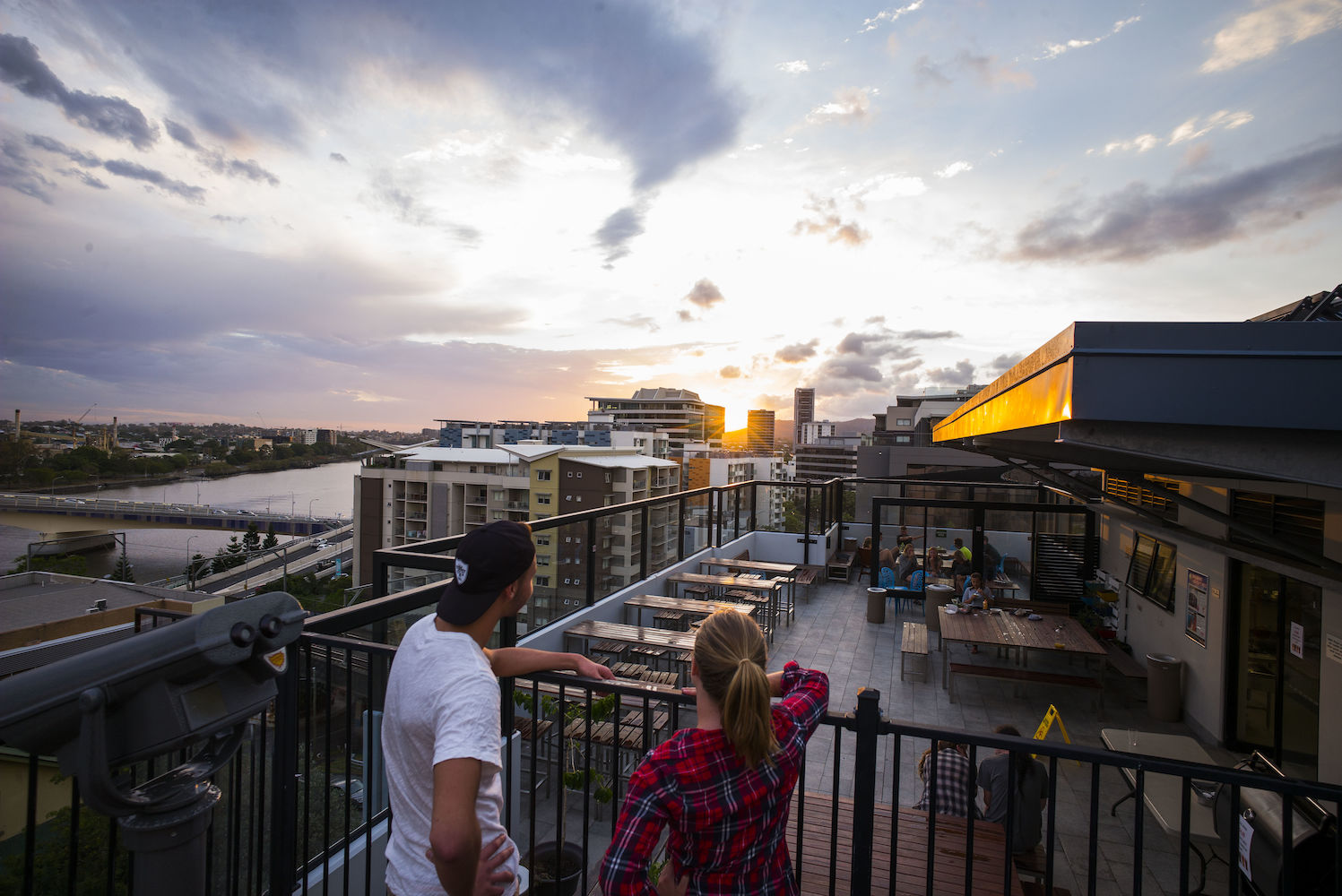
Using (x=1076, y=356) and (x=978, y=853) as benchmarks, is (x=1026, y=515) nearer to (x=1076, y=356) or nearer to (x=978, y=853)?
(x=978, y=853)

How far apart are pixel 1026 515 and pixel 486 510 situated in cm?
5011

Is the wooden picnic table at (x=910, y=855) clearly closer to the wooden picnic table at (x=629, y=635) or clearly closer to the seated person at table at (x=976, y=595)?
the wooden picnic table at (x=629, y=635)

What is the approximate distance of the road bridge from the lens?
1409 inches

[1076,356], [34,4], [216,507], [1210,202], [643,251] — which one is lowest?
[216,507]

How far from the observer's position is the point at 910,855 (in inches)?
115

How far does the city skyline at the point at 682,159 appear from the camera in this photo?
6.93 meters

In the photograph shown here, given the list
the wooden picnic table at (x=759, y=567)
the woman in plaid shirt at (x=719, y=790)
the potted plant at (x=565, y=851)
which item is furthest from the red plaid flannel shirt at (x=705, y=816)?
the wooden picnic table at (x=759, y=567)

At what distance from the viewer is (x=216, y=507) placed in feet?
219

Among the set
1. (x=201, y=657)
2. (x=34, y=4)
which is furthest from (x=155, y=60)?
(x=201, y=657)

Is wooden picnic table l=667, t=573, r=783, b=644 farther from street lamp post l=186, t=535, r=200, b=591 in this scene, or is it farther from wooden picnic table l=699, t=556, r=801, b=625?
street lamp post l=186, t=535, r=200, b=591

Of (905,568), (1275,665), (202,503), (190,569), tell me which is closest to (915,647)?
(1275,665)

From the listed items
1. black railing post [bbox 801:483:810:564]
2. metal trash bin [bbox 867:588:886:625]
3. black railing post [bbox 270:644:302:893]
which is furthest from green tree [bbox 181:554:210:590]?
black railing post [bbox 270:644:302:893]

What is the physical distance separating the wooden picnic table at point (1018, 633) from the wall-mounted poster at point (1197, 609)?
0.90 meters

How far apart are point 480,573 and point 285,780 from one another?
1421mm
